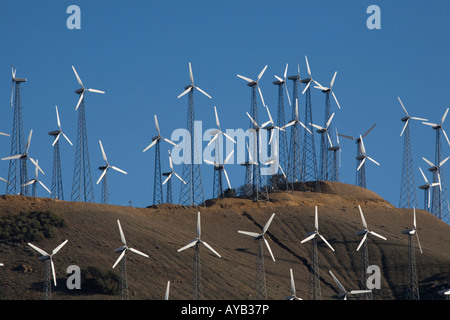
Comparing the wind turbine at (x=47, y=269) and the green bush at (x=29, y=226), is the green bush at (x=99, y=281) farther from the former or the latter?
the green bush at (x=29, y=226)

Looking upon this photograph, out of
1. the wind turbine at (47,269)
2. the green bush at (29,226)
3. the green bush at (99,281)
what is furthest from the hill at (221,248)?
the wind turbine at (47,269)

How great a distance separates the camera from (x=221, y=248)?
143m

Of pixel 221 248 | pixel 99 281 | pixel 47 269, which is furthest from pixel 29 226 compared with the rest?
pixel 47 269

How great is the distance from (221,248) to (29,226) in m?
27.4

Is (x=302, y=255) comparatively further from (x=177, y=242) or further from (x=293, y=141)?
(x=293, y=141)

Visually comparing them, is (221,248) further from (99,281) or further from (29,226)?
(99,281)

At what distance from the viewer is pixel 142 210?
156 m

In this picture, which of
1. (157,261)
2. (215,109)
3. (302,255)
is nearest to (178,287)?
(157,261)

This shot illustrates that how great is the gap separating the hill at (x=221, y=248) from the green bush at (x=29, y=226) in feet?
1.77

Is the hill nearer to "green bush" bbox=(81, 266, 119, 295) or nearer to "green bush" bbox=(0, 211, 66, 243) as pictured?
"green bush" bbox=(81, 266, 119, 295)

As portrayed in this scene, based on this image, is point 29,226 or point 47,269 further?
point 29,226

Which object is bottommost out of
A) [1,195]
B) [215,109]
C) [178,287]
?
[178,287]

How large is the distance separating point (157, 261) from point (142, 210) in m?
27.9

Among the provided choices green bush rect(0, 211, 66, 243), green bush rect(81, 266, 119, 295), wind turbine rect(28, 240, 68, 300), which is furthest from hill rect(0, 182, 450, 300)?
wind turbine rect(28, 240, 68, 300)
